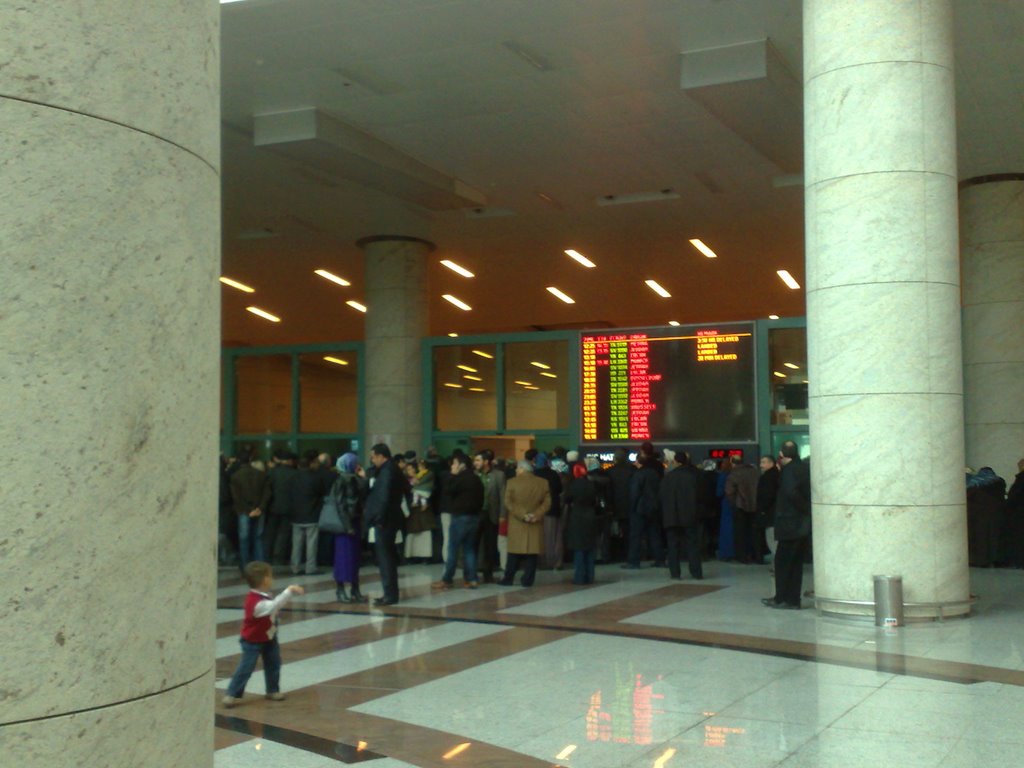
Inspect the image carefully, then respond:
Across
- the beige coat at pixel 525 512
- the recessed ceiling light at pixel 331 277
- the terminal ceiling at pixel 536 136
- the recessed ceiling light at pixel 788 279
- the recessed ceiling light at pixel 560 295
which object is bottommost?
the beige coat at pixel 525 512

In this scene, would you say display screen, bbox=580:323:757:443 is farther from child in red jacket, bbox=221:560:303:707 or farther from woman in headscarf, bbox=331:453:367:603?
child in red jacket, bbox=221:560:303:707

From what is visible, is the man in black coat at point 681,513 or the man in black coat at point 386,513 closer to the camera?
the man in black coat at point 386,513

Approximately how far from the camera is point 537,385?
20.9 meters

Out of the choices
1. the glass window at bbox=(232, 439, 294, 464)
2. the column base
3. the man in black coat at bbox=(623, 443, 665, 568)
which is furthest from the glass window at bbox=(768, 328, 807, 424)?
the glass window at bbox=(232, 439, 294, 464)

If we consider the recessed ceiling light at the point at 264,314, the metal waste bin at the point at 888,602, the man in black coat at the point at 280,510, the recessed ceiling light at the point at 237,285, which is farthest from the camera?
the recessed ceiling light at the point at 264,314

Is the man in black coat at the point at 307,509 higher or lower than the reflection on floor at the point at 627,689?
higher

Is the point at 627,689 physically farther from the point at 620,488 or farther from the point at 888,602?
the point at 620,488

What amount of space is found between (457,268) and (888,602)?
20.1m

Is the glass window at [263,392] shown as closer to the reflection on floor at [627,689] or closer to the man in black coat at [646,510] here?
the man in black coat at [646,510]

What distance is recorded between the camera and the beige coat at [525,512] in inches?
539

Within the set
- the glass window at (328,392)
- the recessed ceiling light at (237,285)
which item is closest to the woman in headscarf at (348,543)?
the glass window at (328,392)

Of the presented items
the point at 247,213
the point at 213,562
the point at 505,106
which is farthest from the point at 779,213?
the point at 213,562

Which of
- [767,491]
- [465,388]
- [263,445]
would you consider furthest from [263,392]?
[767,491]

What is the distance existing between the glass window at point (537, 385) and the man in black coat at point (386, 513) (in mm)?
8274
